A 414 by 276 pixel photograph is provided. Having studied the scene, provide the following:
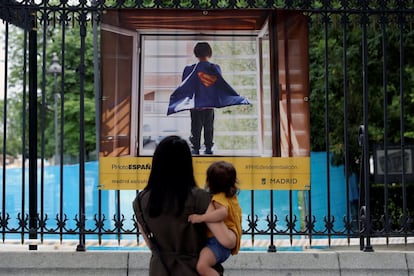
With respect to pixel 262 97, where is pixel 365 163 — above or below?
below

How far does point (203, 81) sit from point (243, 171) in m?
1.10

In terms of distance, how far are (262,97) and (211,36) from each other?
89 centimetres

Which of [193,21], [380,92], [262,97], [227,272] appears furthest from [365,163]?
[380,92]

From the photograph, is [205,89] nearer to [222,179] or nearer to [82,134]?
[82,134]

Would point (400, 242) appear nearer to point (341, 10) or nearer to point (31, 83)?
point (341, 10)

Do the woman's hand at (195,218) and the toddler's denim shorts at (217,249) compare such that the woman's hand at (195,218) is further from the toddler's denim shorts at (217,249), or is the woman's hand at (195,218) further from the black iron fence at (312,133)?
the black iron fence at (312,133)

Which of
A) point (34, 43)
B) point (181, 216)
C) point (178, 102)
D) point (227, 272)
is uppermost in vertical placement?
point (34, 43)

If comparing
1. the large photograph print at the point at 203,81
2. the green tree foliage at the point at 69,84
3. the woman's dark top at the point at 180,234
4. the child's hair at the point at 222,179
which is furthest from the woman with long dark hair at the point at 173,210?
the green tree foliage at the point at 69,84

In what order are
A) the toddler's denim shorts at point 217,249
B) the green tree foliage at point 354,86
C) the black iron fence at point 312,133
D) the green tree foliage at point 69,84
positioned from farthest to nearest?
the green tree foliage at point 69,84 < the green tree foliage at point 354,86 < the black iron fence at point 312,133 < the toddler's denim shorts at point 217,249

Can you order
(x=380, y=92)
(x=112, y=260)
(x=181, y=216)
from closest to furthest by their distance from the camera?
(x=181, y=216) → (x=112, y=260) → (x=380, y=92)

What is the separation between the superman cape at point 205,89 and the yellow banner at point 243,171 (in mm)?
616

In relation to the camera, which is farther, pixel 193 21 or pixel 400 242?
pixel 400 242

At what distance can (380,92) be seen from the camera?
16766 mm

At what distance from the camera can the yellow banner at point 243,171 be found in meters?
8.01
